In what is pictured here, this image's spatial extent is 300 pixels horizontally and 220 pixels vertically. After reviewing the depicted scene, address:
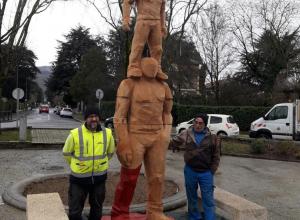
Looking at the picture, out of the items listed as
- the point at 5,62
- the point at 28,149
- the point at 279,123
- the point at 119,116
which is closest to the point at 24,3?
the point at 5,62

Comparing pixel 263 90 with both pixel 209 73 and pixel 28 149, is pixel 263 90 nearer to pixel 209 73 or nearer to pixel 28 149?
pixel 209 73

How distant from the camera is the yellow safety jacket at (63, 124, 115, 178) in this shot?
18.2 feet

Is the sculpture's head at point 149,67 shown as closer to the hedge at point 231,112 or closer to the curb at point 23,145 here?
the curb at point 23,145

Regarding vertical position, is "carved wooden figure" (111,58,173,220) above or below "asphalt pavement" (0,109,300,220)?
above

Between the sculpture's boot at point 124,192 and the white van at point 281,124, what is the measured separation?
52.7ft

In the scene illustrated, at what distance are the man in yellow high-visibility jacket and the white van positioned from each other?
16658mm

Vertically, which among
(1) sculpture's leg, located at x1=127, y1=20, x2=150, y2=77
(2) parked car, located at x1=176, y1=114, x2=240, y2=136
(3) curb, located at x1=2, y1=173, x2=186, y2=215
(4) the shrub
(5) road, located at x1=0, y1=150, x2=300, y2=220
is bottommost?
(5) road, located at x1=0, y1=150, x2=300, y2=220

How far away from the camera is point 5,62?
869 inches

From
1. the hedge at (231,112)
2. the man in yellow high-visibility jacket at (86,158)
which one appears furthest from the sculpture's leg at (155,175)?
the hedge at (231,112)

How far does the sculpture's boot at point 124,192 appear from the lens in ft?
20.1

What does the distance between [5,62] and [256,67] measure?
30167 millimetres

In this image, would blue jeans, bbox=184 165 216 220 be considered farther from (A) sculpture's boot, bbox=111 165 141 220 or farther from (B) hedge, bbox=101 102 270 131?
(B) hedge, bbox=101 102 270 131

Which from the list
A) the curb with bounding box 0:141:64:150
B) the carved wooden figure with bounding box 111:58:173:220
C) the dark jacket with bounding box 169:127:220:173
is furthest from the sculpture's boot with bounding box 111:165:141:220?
the curb with bounding box 0:141:64:150

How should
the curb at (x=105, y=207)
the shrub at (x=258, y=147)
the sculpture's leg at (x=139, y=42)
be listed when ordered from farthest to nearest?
the shrub at (x=258, y=147) → the curb at (x=105, y=207) → the sculpture's leg at (x=139, y=42)
